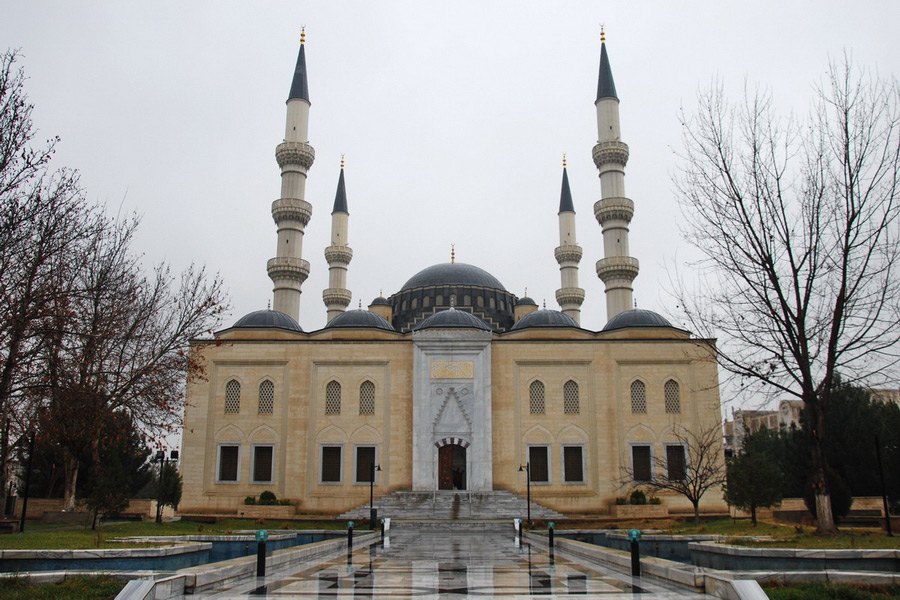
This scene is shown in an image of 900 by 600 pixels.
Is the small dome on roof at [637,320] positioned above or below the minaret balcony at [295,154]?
below

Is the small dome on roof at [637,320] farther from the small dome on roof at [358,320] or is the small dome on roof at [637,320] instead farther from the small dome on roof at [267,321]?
the small dome on roof at [267,321]

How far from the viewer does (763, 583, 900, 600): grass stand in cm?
657

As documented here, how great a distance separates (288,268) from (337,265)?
7.93 metres

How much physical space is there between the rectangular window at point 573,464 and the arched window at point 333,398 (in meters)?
9.08

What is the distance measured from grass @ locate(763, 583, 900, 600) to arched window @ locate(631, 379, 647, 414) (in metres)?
20.8

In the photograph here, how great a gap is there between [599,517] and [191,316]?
50.4ft

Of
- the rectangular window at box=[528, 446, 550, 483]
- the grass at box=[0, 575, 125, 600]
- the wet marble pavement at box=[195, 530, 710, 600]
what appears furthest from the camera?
the rectangular window at box=[528, 446, 550, 483]

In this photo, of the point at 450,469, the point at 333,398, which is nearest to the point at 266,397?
the point at 333,398

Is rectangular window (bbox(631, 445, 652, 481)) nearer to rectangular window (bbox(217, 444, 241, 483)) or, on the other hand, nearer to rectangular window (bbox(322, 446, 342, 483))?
rectangular window (bbox(322, 446, 342, 483))

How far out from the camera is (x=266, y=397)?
92.2ft

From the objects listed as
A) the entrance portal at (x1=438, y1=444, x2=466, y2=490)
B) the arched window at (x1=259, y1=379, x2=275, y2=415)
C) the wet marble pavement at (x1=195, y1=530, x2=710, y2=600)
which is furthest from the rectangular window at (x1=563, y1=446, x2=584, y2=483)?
the wet marble pavement at (x1=195, y1=530, x2=710, y2=600)

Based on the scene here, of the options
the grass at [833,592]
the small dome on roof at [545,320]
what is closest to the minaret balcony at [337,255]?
the small dome on roof at [545,320]

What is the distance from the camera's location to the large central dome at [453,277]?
37938 millimetres

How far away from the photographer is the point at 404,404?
1092 inches
